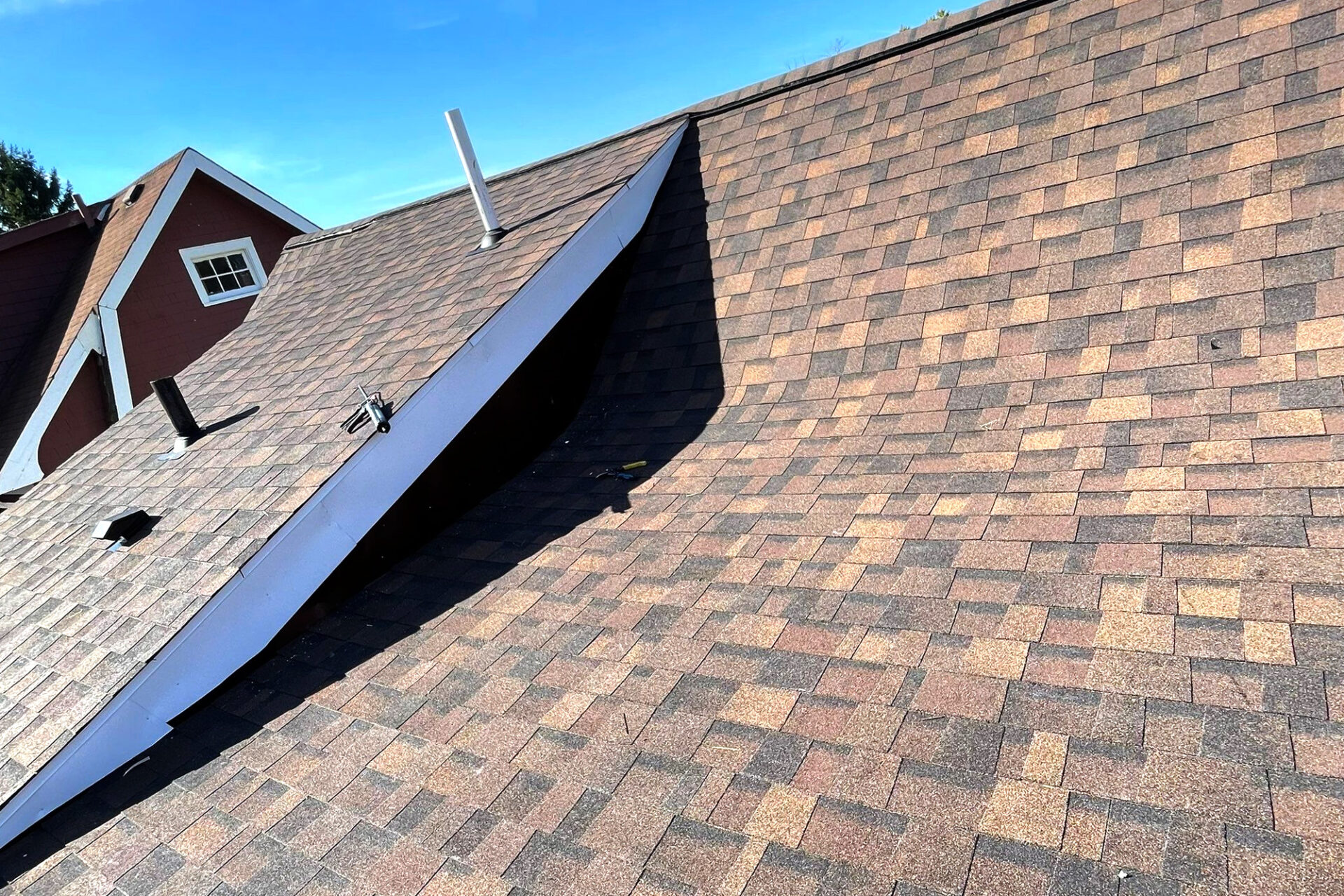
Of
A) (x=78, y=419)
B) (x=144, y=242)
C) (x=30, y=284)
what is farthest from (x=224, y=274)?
A: (x=78, y=419)

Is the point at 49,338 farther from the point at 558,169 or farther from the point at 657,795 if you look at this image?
the point at 657,795

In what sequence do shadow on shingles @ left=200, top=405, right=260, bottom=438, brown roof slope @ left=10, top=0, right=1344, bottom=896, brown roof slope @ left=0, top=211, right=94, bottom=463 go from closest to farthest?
1. brown roof slope @ left=10, top=0, right=1344, bottom=896
2. shadow on shingles @ left=200, top=405, right=260, bottom=438
3. brown roof slope @ left=0, top=211, right=94, bottom=463

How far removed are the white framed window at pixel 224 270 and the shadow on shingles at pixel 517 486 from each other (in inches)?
579

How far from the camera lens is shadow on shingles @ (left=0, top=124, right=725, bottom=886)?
14.4 feet

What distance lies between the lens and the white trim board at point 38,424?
14.1 meters

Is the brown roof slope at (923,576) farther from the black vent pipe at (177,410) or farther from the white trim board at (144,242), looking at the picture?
the white trim board at (144,242)

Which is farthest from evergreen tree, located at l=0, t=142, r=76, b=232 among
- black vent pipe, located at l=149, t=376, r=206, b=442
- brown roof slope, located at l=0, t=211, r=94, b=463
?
black vent pipe, located at l=149, t=376, r=206, b=442

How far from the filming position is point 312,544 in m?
5.09

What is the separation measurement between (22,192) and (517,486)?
43.2 m

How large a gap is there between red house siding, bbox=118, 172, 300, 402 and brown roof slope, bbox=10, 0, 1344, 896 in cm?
1462

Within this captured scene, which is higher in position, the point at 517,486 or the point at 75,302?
the point at 75,302

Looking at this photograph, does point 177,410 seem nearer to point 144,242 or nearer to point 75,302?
point 144,242

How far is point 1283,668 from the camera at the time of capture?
2.66 m

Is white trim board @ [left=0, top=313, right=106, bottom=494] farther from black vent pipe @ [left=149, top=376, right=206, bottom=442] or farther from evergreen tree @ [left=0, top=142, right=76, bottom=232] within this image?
evergreen tree @ [left=0, top=142, right=76, bottom=232]
